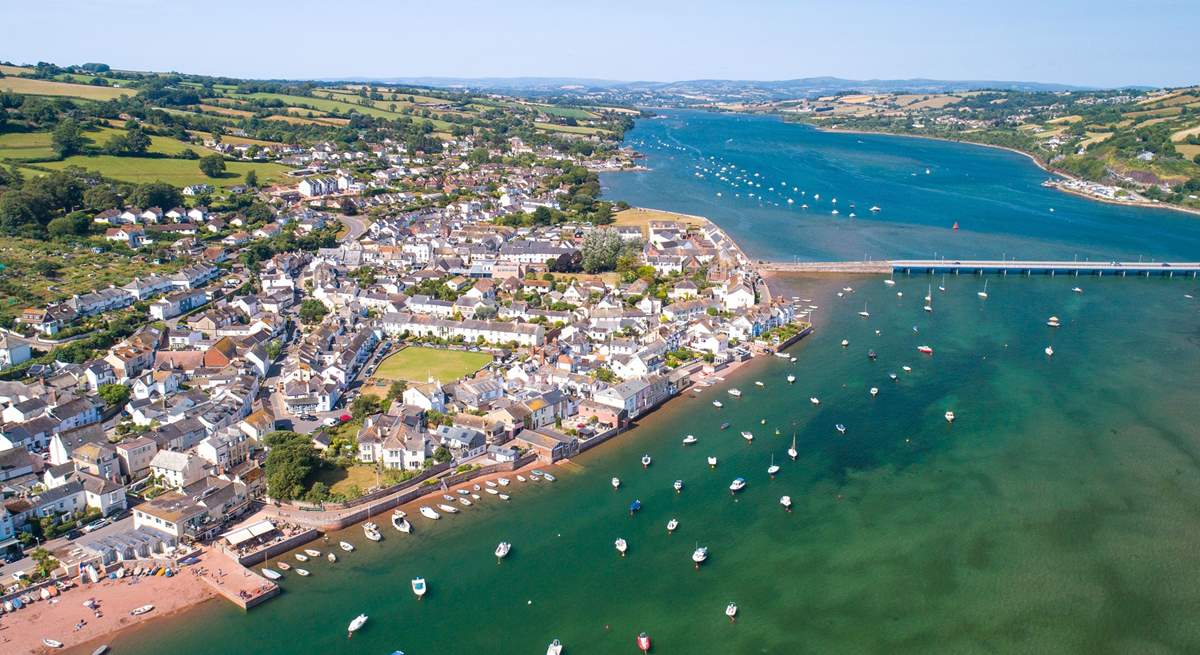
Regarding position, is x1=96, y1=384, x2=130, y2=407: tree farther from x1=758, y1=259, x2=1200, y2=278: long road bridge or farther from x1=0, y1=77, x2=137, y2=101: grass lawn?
x1=0, y1=77, x2=137, y2=101: grass lawn

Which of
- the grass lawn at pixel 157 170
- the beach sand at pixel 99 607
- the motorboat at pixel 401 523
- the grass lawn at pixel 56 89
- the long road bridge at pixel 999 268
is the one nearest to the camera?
the beach sand at pixel 99 607

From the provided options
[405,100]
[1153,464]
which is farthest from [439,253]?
[405,100]

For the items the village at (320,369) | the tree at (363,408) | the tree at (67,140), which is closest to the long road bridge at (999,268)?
the village at (320,369)

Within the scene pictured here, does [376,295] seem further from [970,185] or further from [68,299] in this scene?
[970,185]

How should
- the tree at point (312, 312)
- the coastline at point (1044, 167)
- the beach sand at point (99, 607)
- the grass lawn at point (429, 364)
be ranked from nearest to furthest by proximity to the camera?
the beach sand at point (99, 607), the grass lawn at point (429, 364), the tree at point (312, 312), the coastline at point (1044, 167)

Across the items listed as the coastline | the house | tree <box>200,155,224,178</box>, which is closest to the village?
the house

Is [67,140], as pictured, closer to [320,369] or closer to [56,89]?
[56,89]

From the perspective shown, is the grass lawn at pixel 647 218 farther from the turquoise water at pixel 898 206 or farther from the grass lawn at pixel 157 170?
the grass lawn at pixel 157 170
